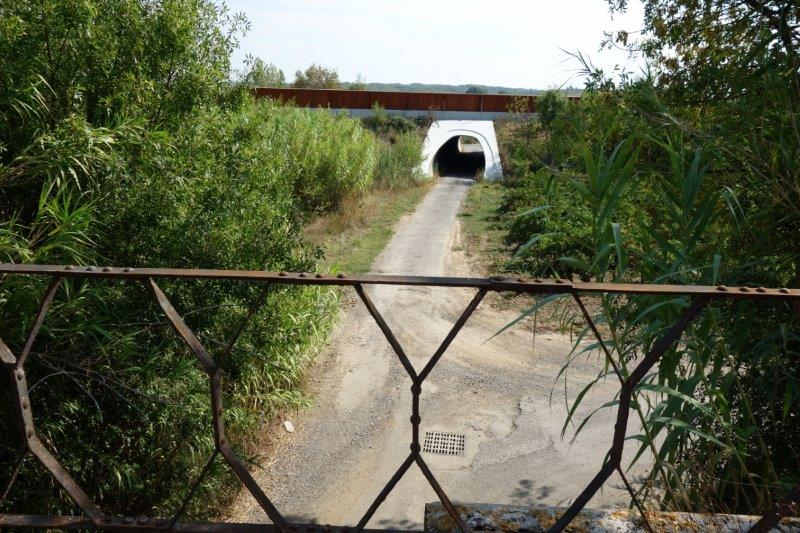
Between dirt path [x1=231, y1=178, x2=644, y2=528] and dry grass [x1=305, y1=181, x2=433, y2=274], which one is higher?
dry grass [x1=305, y1=181, x2=433, y2=274]

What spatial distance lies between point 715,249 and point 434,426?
3320mm

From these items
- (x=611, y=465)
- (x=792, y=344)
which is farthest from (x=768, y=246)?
(x=611, y=465)

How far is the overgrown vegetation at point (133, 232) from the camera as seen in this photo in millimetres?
4160

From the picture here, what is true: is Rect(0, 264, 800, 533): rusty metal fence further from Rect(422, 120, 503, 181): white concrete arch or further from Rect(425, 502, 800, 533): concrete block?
Rect(422, 120, 503, 181): white concrete arch

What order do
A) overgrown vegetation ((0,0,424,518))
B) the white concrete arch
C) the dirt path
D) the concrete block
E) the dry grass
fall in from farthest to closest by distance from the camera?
the white concrete arch, the dry grass, the dirt path, overgrown vegetation ((0,0,424,518)), the concrete block

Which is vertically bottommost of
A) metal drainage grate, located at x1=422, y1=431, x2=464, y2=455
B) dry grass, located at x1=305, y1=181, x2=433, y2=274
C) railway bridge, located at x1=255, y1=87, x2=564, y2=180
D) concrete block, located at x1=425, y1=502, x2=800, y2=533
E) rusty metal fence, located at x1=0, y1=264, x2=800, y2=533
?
metal drainage grate, located at x1=422, y1=431, x2=464, y2=455

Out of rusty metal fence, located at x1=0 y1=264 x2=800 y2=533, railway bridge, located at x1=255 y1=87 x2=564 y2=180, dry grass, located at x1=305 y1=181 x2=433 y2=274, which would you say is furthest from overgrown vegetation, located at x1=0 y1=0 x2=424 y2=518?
railway bridge, located at x1=255 y1=87 x2=564 y2=180

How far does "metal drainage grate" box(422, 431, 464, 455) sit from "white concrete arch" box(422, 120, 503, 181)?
2183cm

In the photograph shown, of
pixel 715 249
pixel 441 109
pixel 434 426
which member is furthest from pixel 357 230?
pixel 441 109

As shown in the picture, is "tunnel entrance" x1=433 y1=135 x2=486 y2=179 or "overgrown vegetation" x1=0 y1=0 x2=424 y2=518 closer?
"overgrown vegetation" x1=0 y1=0 x2=424 y2=518

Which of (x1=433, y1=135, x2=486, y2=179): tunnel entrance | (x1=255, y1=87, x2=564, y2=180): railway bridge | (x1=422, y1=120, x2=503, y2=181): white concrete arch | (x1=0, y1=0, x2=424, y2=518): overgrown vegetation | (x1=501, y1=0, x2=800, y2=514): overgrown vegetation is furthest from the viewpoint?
(x1=433, y1=135, x2=486, y2=179): tunnel entrance

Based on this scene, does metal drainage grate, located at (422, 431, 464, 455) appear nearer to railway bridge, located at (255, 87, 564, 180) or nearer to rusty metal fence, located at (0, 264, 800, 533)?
rusty metal fence, located at (0, 264, 800, 533)

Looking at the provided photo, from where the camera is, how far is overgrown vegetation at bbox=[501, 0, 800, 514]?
2648 mm

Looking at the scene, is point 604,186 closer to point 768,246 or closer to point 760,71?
point 768,246
